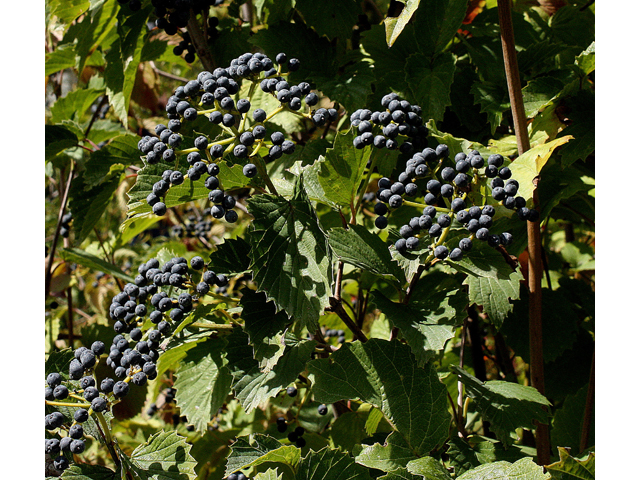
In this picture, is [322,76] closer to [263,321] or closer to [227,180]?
[227,180]

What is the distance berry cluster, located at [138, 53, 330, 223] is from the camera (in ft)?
3.57

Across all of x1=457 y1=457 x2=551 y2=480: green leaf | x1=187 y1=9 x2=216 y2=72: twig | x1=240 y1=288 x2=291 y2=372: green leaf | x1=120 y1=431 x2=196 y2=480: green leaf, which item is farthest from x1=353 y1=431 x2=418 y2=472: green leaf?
x1=187 y1=9 x2=216 y2=72: twig

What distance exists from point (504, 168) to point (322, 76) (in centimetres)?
69

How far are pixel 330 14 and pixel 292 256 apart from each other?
78 centimetres

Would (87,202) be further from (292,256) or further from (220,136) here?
(292,256)

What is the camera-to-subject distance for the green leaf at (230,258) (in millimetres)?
1273

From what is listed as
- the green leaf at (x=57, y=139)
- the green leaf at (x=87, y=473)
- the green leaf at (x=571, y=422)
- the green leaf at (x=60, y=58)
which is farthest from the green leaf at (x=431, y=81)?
the green leaf at (x=60, y=58)

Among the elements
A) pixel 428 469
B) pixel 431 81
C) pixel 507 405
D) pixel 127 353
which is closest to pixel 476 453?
pixel 507 405

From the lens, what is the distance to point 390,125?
1129 mm

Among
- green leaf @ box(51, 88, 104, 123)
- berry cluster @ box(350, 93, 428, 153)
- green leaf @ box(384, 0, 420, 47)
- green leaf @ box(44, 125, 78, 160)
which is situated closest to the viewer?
green leaf @ box(384, 0, 420, 47)

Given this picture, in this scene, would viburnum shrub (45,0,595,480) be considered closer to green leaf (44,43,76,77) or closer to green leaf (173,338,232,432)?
green leaf (173,338,232,432)

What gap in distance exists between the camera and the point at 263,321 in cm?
121

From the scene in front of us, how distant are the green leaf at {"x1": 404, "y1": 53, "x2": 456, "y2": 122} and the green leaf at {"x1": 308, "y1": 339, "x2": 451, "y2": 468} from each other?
1.98 ft

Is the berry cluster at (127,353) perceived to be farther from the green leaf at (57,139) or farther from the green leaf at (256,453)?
the green leaf at (57,139)
